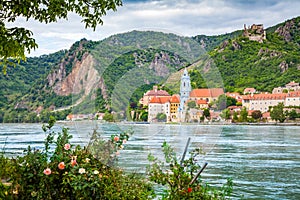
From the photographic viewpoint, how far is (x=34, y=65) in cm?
9919

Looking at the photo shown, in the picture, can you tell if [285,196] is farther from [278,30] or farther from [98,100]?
[278,30]

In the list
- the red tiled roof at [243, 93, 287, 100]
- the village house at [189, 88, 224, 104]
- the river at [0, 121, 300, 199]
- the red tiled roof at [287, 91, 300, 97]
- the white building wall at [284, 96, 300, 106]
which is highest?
the red tiled roof at [287, 91, 300, 97]

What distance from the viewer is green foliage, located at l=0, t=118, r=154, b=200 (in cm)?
429

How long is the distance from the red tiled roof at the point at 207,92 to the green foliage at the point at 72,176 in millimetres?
757

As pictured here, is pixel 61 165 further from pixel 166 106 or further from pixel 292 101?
pixel 292 101

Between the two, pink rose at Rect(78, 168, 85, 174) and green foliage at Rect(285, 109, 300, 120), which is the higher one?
pink rose at Rect(78, 168, 85, 174)

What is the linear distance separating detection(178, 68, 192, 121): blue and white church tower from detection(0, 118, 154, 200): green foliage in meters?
0.56

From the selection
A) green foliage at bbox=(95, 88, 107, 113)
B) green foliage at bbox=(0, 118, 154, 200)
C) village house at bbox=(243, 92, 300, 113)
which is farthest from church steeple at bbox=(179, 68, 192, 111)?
village house at bbox=(243, 92, 300, 113)

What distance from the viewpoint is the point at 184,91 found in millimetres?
4785

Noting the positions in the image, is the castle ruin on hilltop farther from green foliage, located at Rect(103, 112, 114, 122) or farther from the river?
green foliage, located at Rect(103, 112, 114, 122)

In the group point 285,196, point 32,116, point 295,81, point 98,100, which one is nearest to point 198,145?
point 98,100

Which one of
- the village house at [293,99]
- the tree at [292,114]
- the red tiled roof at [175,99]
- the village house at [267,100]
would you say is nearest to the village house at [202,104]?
the red tiled roof at [175,99]

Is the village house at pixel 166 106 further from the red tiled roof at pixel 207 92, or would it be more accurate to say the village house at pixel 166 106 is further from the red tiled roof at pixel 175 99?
the red tiled roof at pixel 207 92

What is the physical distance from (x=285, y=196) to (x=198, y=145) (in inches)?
235
